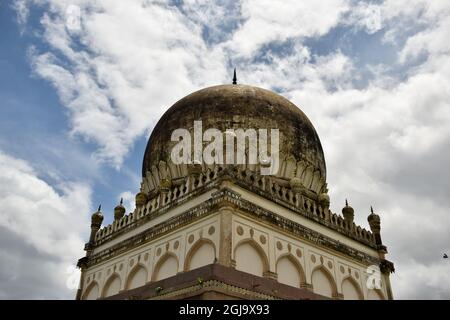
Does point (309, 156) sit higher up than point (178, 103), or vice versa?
point (178, 103)

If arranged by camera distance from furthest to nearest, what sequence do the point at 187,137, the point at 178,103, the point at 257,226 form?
the point at 178,103, the point at 187,137, the point at 257,226

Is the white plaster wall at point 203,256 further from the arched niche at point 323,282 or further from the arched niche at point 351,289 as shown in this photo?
the arched niche at point 351,289

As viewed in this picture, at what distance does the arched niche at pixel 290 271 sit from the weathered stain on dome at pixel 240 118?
156 inches

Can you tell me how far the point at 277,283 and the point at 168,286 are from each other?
2.73 m

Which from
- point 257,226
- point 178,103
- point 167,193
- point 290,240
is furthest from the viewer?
point 178,103

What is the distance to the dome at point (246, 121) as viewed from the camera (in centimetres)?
1432

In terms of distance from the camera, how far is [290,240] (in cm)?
1188

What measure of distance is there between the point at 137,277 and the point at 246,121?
613 cm

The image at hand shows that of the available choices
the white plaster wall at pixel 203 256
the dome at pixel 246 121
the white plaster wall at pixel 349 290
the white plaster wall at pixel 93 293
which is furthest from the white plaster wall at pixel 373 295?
the white plaster wall at pixel 93 293

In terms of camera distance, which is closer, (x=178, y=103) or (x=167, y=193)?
(x=167, y=193)

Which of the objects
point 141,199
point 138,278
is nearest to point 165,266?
point 138,278
